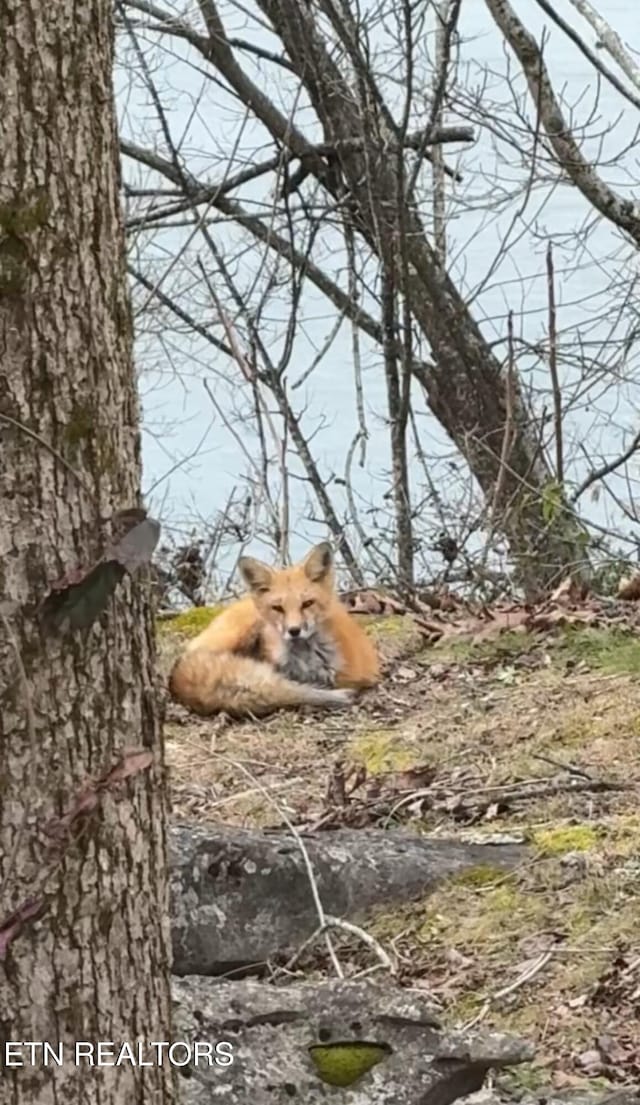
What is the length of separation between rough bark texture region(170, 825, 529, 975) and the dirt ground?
0.07 m

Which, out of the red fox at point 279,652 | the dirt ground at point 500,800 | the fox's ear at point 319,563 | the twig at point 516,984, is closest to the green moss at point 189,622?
the red fox at point 279,652

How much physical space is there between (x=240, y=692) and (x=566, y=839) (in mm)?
2225

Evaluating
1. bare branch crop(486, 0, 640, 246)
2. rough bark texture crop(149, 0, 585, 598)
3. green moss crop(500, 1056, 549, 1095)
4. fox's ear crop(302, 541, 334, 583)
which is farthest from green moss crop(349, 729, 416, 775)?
bare branch crop(486, 0, 640, 246)

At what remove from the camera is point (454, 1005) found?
343cm

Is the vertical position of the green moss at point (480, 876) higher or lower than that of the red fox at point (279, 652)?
lower

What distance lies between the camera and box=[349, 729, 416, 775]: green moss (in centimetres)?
513

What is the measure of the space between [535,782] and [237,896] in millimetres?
1207

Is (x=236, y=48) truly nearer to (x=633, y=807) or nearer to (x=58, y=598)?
(x=633, y=807)

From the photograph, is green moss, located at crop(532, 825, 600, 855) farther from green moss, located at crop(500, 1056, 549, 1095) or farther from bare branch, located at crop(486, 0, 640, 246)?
bare branch, located at crop(486, 0, 640, 246)

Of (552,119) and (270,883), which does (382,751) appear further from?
(552,119)

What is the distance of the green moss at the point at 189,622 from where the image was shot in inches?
303

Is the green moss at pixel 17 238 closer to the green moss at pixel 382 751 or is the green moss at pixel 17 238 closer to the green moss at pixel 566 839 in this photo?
the green moss at pixel 566 839

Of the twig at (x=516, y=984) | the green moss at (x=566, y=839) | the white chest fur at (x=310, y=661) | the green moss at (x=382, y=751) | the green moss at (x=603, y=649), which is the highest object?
the white chest fur at (x=310, y=661)

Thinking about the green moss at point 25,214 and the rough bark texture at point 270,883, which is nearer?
the green moss at point 25,214
